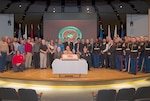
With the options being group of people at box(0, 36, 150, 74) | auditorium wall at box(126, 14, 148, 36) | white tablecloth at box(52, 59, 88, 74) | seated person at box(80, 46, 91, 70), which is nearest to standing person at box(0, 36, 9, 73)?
group of people at box(0, 36, 150, 74)

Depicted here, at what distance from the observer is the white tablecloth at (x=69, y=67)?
9547 millimetres

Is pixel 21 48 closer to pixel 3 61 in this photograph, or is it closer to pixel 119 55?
pixel 3 61

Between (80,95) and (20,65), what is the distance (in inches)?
174

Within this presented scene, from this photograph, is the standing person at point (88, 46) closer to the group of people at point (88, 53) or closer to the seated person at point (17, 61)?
the group of people at point (88, 53)

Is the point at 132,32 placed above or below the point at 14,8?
below

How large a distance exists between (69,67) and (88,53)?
3.18 meters

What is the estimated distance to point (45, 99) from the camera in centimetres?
772

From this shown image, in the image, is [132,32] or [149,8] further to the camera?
[132,32]

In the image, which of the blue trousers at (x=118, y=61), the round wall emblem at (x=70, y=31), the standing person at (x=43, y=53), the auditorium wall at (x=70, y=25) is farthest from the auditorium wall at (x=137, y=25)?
the standing person at (x=43, y=53)

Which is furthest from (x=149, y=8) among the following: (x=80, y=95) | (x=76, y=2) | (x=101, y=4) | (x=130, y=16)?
(x=80, y=95)

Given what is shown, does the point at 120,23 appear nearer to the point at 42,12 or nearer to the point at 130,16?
the point at 130,16

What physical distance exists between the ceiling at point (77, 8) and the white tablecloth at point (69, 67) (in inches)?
346

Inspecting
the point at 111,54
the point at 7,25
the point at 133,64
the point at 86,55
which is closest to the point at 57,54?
the point at 86,55

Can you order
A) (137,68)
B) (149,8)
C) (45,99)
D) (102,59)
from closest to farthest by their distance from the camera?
(45,99), (137,68), (102,59), (149,8)
